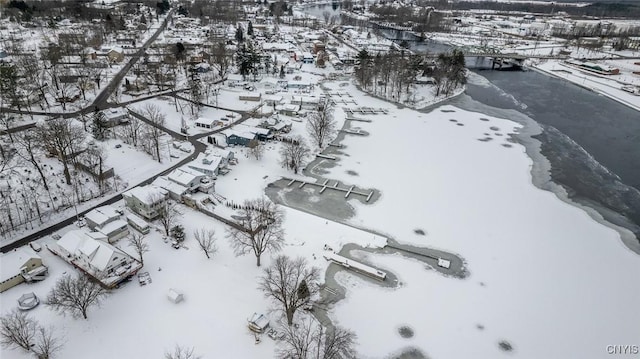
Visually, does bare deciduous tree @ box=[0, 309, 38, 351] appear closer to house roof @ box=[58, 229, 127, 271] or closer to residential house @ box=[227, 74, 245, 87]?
house roof @ box=[58, 229, 127, 271]

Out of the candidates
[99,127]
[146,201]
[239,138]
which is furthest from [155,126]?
[146,201]

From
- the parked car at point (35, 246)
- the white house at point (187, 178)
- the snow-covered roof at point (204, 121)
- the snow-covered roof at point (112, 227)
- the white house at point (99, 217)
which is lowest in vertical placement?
the parked car at point (35, 246)

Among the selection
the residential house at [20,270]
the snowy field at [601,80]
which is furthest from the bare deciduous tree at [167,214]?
the snowy field at [601,80]

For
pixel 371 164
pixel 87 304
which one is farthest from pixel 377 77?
pixel 87 304

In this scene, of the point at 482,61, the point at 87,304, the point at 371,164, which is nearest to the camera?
the point at 87,304

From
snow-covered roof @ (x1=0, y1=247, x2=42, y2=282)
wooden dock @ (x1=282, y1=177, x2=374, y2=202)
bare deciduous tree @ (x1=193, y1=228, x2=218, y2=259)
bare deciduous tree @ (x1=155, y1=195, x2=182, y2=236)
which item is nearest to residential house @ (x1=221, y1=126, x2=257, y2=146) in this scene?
wooden dock @ (x1=282, y1=177, x2=374, y2=202)

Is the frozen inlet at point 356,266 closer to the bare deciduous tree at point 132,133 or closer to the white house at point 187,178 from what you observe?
the white house at point 187,178

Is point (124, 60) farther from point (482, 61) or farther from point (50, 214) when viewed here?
point (482, 61)
